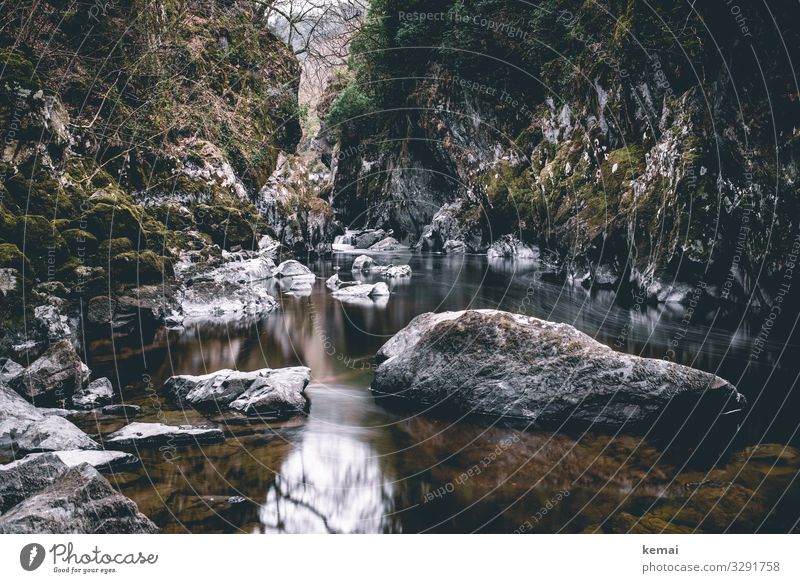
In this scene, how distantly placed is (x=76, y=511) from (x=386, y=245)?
1592 inches

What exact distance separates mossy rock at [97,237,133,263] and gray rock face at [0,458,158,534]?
10.2 m

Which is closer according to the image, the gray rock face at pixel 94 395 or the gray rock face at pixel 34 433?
the gray rock face at pixel 34 433

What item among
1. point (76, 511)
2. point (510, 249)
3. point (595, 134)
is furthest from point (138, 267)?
point (510, 249)

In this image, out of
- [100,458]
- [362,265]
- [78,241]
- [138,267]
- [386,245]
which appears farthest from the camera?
[386,245]

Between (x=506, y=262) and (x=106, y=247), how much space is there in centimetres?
2211

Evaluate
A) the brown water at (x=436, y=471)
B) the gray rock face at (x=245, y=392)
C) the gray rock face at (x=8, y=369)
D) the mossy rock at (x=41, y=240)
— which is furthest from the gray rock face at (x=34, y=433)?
the mossy rock at (x=41, y=240)

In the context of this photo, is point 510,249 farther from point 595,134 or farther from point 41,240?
point 41,240

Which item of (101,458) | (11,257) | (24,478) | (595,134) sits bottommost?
(101,458)

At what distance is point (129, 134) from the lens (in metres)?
20.3

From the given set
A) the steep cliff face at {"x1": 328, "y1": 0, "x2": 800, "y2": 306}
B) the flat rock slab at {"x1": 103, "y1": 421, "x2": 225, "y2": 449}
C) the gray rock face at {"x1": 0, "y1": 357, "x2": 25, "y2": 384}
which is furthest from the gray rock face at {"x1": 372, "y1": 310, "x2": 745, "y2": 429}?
the steep cliff face at {"x1": 328, "y1": 0, "x2": 800, "y2": 306}

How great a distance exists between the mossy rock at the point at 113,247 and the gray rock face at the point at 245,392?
245 inches

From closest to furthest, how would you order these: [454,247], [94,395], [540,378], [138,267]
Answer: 1. [540,378]
2. [94,395]
3. [138,267]
4. [454,247]

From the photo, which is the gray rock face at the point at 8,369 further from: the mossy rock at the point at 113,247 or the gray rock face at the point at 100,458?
the mossy rock at the point at 113,247

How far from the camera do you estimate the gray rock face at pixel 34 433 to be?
19.8ft
